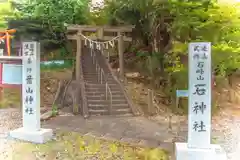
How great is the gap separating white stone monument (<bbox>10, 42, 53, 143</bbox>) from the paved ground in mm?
221

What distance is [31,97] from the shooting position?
2832mm

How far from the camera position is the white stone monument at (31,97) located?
2.79 m

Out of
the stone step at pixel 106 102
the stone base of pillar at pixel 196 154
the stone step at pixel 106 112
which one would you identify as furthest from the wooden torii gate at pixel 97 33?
the stone base of pillar at pixel 196 154

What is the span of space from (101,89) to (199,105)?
2.18 meters

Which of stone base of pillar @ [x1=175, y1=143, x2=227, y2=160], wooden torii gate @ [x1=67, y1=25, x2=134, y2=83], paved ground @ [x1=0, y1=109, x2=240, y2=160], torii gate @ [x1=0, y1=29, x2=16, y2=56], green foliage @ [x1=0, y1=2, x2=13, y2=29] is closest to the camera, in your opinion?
stone base of pillar @ [x1=175, y1=143, x2=227, y2=160]

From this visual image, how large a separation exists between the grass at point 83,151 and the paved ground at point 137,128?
182 millimetres

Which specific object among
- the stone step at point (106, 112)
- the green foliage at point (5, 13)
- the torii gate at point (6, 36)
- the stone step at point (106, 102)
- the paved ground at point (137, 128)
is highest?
the green foliage at point (5, 13)

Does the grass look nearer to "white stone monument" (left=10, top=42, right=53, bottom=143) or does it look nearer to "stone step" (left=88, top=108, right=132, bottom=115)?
"white stone monument" (left=10, top=42, right=53, bottom=143)

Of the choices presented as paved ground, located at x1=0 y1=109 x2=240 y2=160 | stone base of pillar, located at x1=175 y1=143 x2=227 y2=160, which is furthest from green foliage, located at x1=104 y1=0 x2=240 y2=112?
stone base of pillar, located at x1=175 y1=143 x2=227 y2=160

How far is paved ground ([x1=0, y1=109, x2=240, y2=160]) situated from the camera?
9.42ft

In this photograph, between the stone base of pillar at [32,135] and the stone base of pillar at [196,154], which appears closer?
the stone base of pillar at [196,154]

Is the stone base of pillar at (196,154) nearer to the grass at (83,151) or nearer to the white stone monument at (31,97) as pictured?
the grass at (83,151)

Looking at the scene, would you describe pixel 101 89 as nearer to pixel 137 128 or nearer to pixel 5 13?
pixel 137 128

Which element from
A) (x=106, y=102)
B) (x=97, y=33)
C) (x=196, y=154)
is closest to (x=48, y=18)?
(x=97, y=33)
